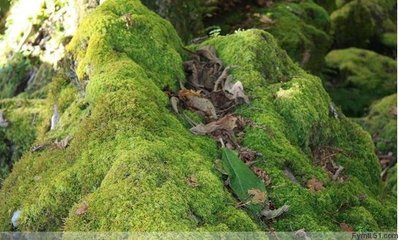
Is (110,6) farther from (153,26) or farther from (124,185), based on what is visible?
(124,185)

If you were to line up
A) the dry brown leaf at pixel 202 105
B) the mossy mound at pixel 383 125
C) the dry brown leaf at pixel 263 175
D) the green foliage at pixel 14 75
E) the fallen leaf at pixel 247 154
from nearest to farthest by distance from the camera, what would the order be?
the dry brown leaf at pixel 263 175, the fallen leaf at pixel 247 154, the dry brown leaf at pixel 202 105, the green foliage at pixel 14 75, the mossy mound at pixel 383 125

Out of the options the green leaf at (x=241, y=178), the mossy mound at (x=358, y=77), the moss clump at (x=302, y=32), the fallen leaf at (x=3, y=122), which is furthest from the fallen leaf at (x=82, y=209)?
the mossy mound at (x=358, y=77)

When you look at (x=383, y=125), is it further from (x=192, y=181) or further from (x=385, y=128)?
(x=192, y=181)

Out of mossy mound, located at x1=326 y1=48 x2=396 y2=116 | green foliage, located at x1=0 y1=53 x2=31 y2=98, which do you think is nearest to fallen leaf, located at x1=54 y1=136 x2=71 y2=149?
green foliage, located at x1=0 y1=53 x2=31 y2=98

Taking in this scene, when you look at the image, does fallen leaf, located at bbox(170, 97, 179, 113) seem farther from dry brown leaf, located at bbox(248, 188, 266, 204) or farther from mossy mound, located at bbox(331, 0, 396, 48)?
mossy mound, located at bbox(331, 0, 396, 48)

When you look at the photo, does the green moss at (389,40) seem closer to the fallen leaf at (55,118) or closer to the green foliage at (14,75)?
the green foliage at (14,75)
